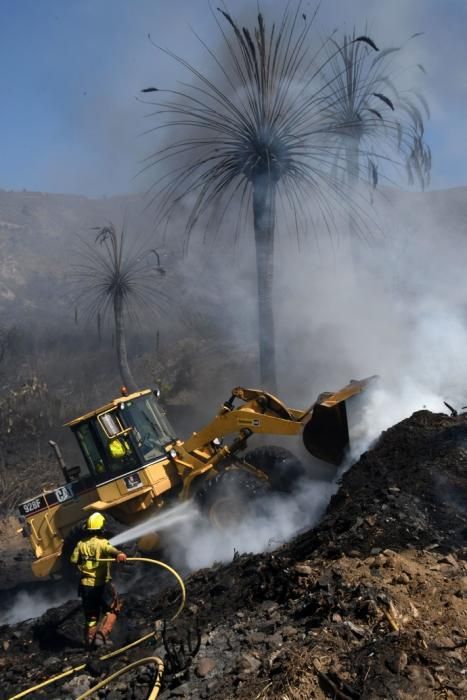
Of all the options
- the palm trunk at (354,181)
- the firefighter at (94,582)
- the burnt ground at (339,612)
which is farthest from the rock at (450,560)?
the palm trunk at (354,181)

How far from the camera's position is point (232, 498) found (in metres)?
9.49

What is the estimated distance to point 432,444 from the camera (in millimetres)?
8586

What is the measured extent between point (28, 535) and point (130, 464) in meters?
2.23

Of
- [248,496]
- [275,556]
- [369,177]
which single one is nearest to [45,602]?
[248,496]

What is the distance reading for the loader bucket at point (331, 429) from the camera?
9.41 metres

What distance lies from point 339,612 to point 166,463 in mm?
5197

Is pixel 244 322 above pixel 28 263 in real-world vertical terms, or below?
below

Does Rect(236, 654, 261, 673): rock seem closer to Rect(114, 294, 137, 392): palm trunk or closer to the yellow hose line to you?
the yellow hose line

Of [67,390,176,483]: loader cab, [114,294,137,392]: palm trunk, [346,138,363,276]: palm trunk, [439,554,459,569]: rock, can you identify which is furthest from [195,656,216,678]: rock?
[114,294,137,392]: palm trunk

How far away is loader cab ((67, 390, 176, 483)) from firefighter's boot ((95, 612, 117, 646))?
254 cm

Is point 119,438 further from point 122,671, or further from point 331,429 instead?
point 122,671

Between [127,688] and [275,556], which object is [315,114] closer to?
[275,556]

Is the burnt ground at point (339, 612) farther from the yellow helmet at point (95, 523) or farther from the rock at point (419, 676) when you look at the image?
the yellow helmet at point (95, 523)

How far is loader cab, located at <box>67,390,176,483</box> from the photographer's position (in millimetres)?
10094
